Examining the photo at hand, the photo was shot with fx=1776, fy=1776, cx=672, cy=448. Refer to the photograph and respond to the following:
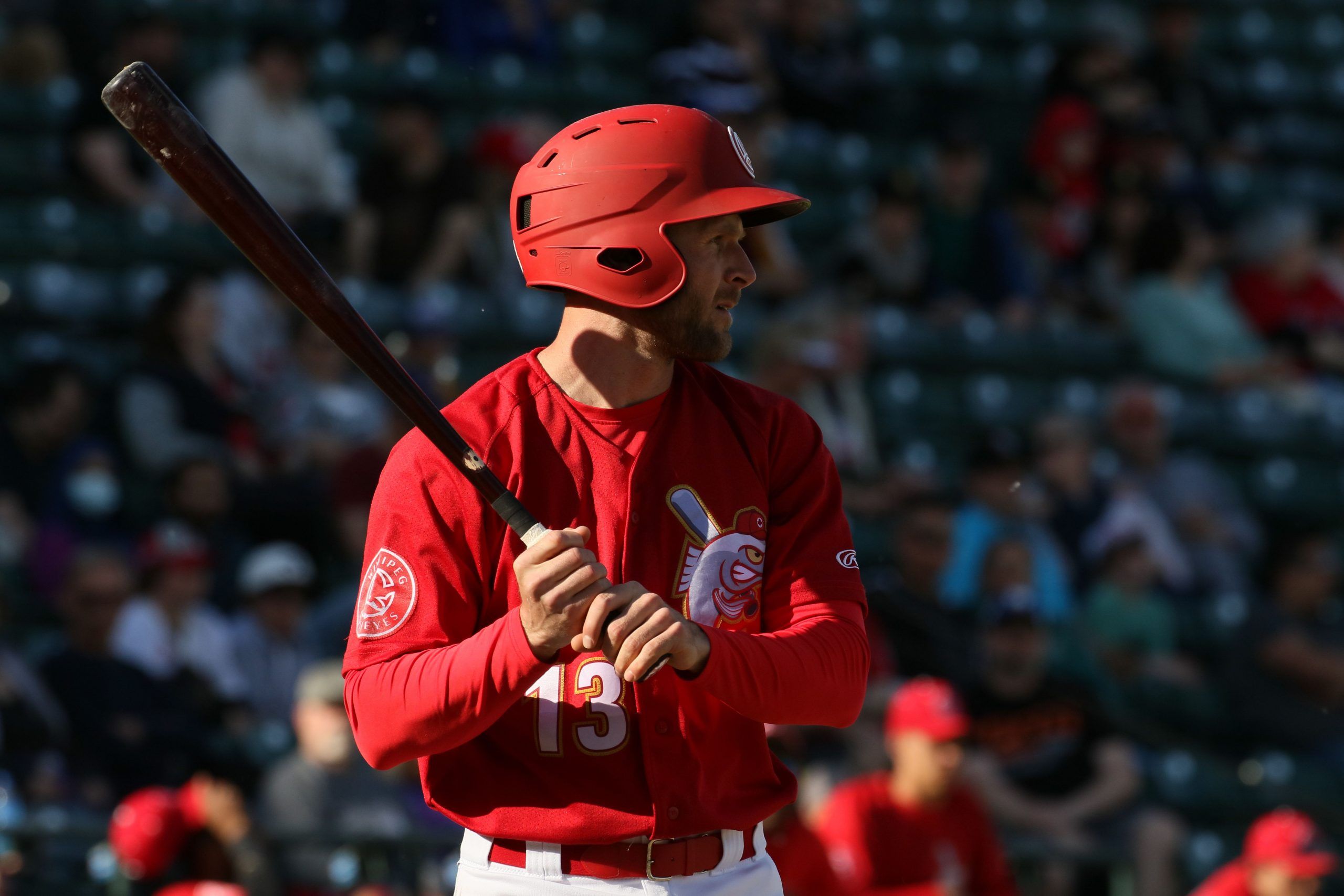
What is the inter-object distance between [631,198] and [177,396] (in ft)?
14.9

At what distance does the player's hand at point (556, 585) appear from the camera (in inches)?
77.5

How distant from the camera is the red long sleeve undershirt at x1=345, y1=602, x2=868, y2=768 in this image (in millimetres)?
2021

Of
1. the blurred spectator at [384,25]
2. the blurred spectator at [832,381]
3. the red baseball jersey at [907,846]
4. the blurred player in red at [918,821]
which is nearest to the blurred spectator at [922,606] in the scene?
the blurred spectator at [832,381]

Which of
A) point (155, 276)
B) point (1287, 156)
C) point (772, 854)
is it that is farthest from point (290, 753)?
point (1287, 156)

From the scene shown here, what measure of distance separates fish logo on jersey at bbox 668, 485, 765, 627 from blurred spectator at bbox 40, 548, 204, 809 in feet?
11.2

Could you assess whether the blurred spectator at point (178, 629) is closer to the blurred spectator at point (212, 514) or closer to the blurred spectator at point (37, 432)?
the blurred spectator at point (212, 514)

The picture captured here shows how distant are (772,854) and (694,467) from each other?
2.63 m

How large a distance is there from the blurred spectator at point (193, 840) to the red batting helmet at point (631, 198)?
276 centimetres

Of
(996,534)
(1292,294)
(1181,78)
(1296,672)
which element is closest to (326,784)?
(996,534)

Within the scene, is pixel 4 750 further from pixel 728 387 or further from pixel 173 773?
pixel 728 387

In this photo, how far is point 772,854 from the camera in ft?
15.3

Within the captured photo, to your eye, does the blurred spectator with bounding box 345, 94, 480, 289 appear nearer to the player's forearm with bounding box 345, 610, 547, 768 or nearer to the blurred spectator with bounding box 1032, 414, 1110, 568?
the blurred spectator with bounding box 1032, 414, 1110, 568

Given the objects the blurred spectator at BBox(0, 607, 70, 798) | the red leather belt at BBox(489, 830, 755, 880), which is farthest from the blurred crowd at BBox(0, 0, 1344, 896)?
the red leather belt at BBox(489, 830, 755, 880)

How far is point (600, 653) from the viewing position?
220 cm
